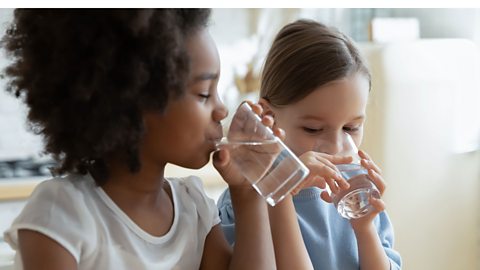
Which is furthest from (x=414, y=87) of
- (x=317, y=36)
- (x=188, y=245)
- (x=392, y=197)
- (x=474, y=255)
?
(x=188, y=245)

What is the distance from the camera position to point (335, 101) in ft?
3.77

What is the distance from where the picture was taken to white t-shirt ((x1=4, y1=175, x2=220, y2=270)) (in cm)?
91

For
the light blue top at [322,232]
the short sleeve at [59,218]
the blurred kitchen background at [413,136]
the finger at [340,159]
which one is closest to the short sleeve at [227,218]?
the light blue top at [322,232]

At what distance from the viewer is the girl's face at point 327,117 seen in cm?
114

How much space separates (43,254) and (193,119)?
0.25 metres

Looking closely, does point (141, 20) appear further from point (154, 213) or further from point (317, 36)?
point (317, 36)

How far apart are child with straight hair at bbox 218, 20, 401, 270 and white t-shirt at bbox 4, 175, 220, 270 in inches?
3.7

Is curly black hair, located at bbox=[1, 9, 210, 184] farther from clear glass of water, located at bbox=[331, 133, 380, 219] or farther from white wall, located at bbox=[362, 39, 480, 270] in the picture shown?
white wall, located at bbox=[362, 39, 480, 270]

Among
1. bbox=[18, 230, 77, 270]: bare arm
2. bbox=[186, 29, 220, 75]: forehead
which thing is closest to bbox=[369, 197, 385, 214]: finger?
bbox=[186, 29, 220, 75]: forehead

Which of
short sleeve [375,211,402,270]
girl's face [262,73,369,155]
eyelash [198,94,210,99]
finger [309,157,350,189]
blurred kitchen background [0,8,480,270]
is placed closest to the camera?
eyelash [198,94,210,99]

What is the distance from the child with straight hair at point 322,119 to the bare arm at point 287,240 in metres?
0.05

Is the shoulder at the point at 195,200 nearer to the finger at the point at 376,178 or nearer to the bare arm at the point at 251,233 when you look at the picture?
the bare arm at the point at 251,233

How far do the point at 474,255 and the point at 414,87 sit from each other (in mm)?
646

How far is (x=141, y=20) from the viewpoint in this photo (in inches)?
32.1
